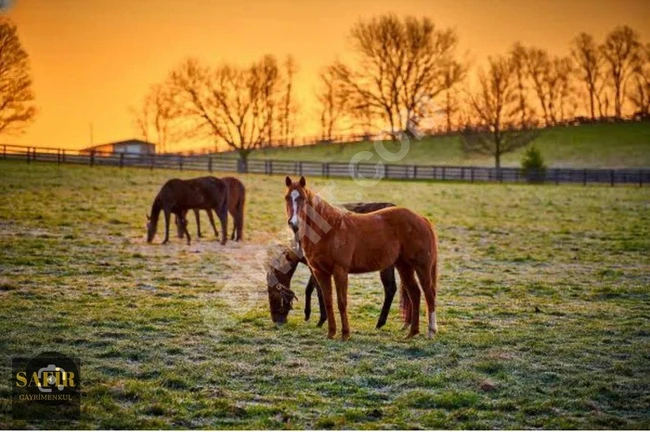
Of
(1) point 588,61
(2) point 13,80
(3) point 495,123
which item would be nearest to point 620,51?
(1) point 588,61

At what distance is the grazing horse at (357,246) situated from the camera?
1010 cm

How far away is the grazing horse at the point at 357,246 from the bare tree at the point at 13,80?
46.0 meters

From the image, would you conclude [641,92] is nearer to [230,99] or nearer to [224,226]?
[230,99]

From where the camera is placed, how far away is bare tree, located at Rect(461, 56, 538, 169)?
2425 inches

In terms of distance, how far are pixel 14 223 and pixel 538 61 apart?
70.7m

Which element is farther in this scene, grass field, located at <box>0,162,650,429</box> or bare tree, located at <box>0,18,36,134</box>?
bare tree, located at <box>0,18,36,134</box>

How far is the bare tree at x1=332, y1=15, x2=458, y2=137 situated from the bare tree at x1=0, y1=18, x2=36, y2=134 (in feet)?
77.3

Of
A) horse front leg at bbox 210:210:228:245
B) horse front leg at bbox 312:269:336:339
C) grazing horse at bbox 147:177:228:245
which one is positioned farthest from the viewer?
horse front leg at bbox 210:210:228:245

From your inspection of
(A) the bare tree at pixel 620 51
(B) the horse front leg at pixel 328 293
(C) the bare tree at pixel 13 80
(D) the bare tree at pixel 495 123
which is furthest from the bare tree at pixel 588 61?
(B) the horse front leg at pixel 328 293

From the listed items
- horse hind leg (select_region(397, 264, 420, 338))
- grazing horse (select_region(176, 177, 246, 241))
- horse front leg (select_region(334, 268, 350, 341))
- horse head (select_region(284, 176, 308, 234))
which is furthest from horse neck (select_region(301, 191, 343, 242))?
grazing horse (select_region(176, 177, 246, 241))

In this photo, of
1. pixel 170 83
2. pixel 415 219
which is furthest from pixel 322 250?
pixel 170 83

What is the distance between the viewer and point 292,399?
7.62 metres

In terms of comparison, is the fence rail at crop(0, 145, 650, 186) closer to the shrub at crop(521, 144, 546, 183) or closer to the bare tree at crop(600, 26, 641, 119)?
the shrub at crop(521, 144, 546, 183)

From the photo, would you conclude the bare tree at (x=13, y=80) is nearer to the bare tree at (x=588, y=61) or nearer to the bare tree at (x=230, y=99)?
the bare tree at (x=230, y=99)
